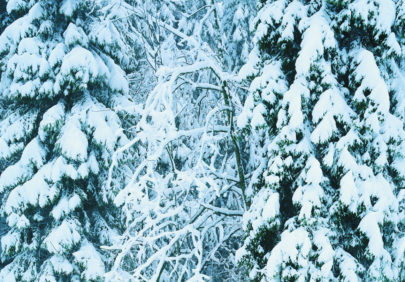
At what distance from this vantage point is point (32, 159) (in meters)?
9.88

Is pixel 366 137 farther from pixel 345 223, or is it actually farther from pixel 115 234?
pixel 115 234

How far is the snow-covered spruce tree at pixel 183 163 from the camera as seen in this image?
6809 millimetres

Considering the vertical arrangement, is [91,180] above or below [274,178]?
above

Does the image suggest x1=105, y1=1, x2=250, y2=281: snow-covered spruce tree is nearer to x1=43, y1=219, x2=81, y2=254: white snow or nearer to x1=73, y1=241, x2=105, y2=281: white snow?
x1=73, y1=241, x2=105, y2=281: white snow

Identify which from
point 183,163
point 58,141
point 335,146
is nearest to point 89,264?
point 58,141

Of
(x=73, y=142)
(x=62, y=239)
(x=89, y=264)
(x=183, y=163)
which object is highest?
(x=183, y=163)

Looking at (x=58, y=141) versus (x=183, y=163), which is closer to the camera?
(x=58, y=141)

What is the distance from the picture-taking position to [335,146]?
570cm

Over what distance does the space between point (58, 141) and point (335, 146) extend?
634 cm

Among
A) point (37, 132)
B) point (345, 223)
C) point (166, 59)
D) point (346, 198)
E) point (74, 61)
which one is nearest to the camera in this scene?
point (346, 198)

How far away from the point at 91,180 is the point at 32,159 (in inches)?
54.7

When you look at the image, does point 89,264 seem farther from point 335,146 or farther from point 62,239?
point 335,146

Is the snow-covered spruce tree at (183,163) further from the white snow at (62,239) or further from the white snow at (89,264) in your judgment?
the white snow at (62,239)

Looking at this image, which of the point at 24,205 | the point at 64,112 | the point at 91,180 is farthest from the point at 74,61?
the point at 24,205
